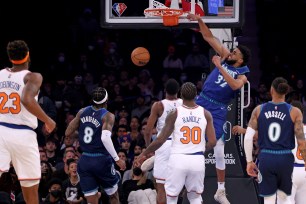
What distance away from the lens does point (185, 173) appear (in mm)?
10125

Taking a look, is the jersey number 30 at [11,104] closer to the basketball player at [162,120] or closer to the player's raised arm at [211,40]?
the basketball player at [162,120]

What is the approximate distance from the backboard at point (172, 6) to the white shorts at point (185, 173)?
265cm

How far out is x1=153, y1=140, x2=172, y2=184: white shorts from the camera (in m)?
11.6

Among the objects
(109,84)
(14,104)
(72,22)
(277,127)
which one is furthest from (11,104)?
(72,22)

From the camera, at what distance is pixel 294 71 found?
2177 cm

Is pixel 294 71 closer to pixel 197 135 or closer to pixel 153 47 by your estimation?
pixel 153 47

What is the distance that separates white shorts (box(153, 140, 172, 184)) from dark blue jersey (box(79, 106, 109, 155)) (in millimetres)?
844

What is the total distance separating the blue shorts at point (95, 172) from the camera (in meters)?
11.7

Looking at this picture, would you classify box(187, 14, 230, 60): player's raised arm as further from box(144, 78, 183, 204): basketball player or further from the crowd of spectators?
the crowd of spectators

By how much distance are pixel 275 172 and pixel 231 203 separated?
246 centimetres

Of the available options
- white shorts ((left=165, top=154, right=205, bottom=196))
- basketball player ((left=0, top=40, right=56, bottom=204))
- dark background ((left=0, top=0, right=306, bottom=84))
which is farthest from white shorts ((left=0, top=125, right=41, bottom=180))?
dark background ((left=0, top=0, right=306, bottom=84))

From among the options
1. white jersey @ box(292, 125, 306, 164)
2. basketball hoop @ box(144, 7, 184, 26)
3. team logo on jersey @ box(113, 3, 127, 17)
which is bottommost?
white jersey @ box(292, 125, 306, 164)

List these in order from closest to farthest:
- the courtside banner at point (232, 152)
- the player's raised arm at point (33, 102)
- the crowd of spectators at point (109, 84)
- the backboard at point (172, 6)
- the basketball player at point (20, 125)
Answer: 1. the player's raised arm at point (33, 102)
2. the basketball player at point (20, 125)
3. the backboard at point (172, 6)
4. the courtside banner at point (232, 152)
5. the crowd of spectators at point (109, 84)

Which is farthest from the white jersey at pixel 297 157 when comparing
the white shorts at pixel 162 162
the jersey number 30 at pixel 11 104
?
the jersey number 30 at pixel 11 104
